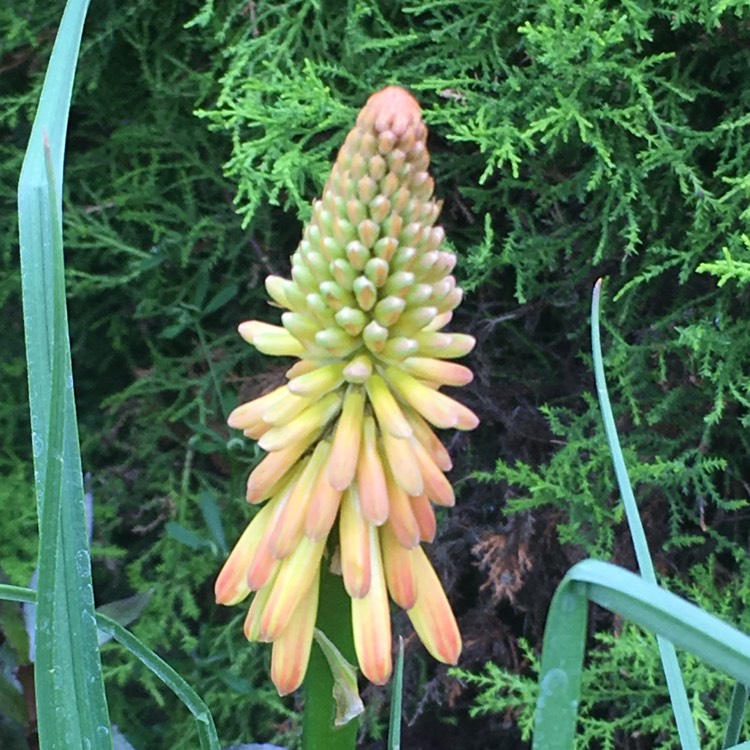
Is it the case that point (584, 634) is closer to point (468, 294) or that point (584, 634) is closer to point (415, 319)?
point (415, 319)

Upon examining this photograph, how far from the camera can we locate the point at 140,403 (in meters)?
1.39

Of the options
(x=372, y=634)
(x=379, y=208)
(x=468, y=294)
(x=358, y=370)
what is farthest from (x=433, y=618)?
(x=468, y=294)

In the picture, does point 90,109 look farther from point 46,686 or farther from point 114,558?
point 46,686

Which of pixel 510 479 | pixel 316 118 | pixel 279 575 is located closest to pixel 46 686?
pixel 279 575

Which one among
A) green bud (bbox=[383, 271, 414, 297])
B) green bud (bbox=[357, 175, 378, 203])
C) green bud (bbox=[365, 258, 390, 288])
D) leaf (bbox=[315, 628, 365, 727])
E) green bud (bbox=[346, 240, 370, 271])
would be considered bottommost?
leaf (bbox=[315, 628, 365, 727])

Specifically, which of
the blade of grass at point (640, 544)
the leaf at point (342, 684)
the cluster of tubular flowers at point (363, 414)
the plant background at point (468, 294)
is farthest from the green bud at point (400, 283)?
the plant background at point (468, 294)

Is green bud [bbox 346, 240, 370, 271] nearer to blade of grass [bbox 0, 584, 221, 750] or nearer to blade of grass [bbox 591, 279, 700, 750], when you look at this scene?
blade of grass [bbox 591, 279, 700, 750]

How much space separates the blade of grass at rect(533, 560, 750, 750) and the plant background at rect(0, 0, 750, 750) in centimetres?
66

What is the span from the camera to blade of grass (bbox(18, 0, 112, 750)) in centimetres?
45

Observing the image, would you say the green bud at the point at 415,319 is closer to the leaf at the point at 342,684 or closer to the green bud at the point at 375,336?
the green bud at the point at 375,336

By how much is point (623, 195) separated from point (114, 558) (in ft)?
3.14

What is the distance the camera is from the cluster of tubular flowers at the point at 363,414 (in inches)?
20.6


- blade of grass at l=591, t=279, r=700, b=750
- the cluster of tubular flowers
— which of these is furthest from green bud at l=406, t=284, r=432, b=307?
blade of grass at l=591, t=279, r=700, b=750

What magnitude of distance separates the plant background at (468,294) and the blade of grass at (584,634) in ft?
2.15
